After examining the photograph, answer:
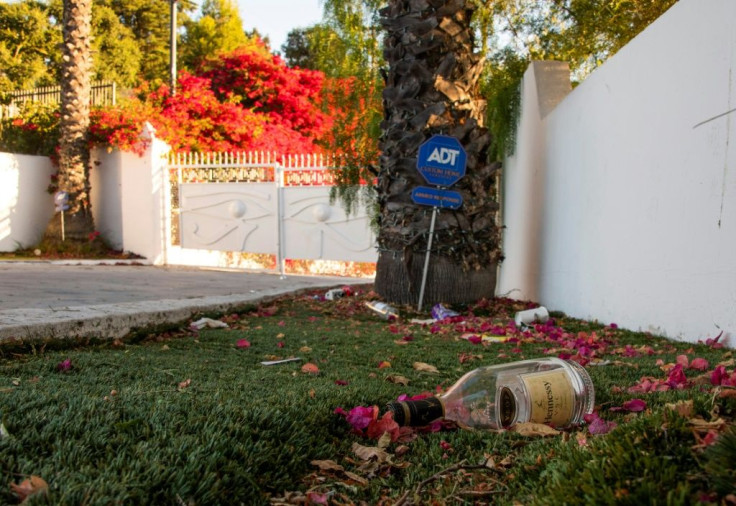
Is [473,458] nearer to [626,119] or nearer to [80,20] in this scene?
[626,119]

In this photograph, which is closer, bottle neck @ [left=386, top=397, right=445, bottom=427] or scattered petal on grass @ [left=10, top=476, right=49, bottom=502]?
scattered petal on grass @ [left=10, top=476, right=49, bottom=502]

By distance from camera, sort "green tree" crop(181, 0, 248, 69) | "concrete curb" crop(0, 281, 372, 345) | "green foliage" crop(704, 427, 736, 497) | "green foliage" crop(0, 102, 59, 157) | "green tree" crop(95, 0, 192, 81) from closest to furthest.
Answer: "green foliage" crop(704, 427, 736, 497) → "concrete curb" crop(0, 281, 372, 345) → "green foliage" crop(0, 102, 59, 157) → "green tree" crop(95, 0, 192, 81) → "green tree" crop(181, 0, 248, 69)

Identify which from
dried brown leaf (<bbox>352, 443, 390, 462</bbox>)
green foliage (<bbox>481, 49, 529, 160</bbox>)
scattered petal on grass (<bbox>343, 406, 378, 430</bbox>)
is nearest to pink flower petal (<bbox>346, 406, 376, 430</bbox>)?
scattered petal on grass (<bbox>343, 406, 378, 430</bbox>)

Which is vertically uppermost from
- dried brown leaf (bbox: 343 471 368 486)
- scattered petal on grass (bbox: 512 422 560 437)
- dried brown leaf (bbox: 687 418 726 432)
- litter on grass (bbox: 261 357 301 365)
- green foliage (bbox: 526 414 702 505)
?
dried brown leaf (bbox: 687 418 726 432)

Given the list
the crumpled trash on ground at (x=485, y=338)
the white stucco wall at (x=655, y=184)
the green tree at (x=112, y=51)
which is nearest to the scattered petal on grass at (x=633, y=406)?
the white stucco wall at (x=655, y=184)

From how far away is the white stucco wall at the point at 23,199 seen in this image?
1250cm

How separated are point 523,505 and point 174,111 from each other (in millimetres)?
13452

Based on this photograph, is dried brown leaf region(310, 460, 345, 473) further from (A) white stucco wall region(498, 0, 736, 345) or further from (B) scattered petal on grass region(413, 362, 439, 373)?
(A) white stucco wall region(498, 0, 736, 345)

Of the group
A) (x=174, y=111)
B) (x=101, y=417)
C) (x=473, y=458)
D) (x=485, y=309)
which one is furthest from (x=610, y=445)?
(x=174, y=111)

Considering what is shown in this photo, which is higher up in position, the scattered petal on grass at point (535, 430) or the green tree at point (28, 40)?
the green tree at point (28, 40)

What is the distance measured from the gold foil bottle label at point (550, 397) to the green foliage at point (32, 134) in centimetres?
1388

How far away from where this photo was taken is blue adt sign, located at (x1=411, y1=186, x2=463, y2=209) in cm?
593

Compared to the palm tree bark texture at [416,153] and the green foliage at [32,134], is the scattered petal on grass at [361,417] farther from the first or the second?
the green foliage at [32,134]

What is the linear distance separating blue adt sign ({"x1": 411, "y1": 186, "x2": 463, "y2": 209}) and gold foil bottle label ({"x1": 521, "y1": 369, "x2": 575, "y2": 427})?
4129 mm
